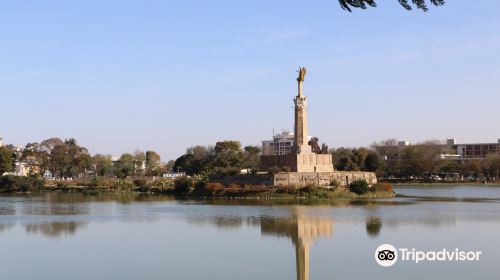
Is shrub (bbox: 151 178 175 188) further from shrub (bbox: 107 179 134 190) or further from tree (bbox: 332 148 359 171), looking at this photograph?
tree (bbox: 332 148 359 171)

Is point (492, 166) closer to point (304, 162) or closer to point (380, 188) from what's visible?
point (380, 188)

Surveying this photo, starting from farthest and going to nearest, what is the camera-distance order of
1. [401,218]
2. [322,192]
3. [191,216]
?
[322,192], [191,216], [401,218]

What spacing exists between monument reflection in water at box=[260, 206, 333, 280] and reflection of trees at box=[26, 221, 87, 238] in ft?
29.7

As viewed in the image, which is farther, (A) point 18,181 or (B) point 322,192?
(A) point 18,181

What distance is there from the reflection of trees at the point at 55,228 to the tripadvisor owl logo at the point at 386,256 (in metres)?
14.5

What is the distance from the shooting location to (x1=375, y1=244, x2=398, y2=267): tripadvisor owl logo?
66.3ft

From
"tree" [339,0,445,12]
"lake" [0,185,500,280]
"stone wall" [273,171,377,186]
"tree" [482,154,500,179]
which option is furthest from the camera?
"tree" [482,154,500,179]

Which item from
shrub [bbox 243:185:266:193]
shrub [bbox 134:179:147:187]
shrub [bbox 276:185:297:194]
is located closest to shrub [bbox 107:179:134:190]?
shrub [bbox 134:179:147:187]

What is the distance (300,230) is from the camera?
98.8ft

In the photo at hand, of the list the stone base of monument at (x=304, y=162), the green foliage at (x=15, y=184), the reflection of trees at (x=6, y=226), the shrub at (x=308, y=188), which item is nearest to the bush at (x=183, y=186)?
the stone base of monument at (x=304, y=162)

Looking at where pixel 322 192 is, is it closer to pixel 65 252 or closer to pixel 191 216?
pixel 191 216

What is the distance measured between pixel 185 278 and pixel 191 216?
18.6 metres

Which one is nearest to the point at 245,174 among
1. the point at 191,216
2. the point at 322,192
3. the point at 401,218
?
the point at 322,192

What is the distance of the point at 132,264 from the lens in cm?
2148
